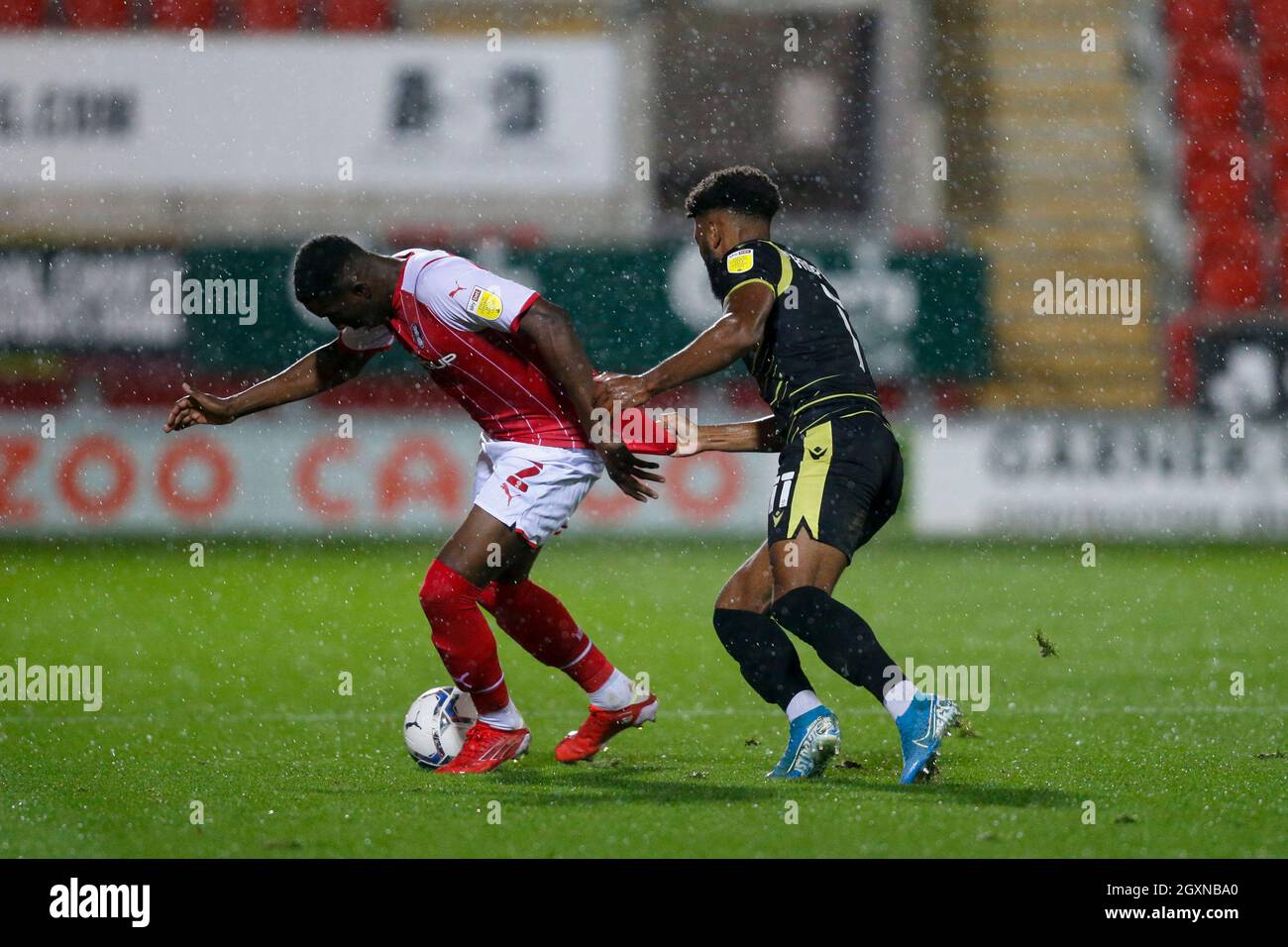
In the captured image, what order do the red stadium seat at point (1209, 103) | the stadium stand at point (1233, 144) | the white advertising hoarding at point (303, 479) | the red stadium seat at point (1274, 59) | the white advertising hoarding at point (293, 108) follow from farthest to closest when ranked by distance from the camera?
1. the red stadium seat at point (1274, 59)
2. the red stadium seat at point (1209, 103)
3. the stadium stand at point (1233, 144)
4. the white advertising hoarding at point (293, 108)
5. the white advertising hoarding at point (303, 479)

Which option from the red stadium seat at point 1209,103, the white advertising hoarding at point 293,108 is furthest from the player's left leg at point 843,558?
the red stadium seat at point 1209,103

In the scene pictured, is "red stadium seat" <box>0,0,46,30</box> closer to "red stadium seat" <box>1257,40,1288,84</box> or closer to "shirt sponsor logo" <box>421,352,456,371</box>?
"shirt sponsor logo" <box>421,352,456,371</box>

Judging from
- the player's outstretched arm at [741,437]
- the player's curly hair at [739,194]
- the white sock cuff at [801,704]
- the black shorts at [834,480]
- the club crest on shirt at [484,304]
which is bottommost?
the white sock cuff at [801,704]

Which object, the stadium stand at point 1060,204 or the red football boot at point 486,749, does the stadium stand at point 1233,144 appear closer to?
the stadium stand at point 1060,204

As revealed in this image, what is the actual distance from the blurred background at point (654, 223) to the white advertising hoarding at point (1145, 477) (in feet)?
0.09

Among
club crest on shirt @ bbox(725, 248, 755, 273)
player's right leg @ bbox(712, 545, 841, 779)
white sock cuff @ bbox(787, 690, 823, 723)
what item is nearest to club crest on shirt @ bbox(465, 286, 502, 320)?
club crest on shirt @ bbox(725, 248, 755, 273)

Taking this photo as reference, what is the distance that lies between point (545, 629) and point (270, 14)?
13.3 metres

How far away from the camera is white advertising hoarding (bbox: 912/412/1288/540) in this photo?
1469 centimetres

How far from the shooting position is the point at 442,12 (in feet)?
60.1

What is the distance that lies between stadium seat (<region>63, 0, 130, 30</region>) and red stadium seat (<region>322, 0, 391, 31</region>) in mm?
2032

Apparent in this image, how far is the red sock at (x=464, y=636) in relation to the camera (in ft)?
18.7

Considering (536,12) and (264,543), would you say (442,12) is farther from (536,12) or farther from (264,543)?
(264,543)
